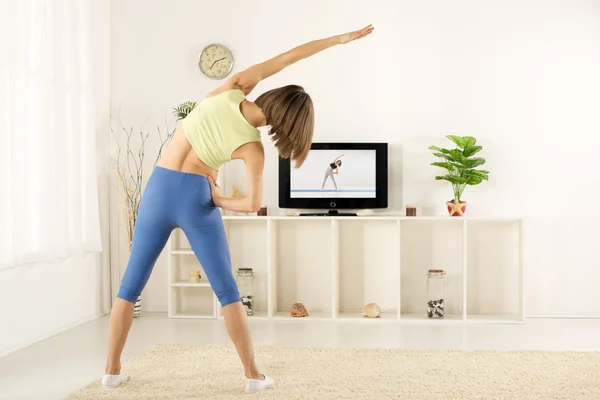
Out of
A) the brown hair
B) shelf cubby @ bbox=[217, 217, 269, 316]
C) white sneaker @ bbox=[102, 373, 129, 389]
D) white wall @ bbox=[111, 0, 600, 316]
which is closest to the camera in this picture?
the brown hair

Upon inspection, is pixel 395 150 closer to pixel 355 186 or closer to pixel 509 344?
pixel 355 186

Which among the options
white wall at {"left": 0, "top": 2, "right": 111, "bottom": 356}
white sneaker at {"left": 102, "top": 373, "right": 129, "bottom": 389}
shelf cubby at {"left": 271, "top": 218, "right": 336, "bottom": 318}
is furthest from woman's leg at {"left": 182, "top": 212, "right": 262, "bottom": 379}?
shelf cubby at {"left": 271, "top": 218, "right": 336, "bottom": 318}

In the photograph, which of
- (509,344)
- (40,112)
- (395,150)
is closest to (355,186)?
(395,150)

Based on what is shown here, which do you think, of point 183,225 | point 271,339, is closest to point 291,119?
point 183,225

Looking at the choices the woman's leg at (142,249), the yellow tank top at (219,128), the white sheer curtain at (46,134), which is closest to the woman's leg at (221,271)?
the woman's leg at (142,249)

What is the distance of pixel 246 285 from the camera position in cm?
518

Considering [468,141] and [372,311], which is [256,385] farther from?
[468,141]

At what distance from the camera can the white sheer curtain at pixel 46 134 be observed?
12.8 feet

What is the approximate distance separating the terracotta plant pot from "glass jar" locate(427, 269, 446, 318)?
1.38 ft

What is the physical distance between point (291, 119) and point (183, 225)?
62 centimetres

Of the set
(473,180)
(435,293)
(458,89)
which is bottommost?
(435,293)

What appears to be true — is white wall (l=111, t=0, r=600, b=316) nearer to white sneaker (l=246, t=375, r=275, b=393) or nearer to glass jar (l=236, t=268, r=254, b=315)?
glass jar (l=236, t=268, r=254, b=315)

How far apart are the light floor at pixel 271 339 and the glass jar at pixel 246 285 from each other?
242 mm

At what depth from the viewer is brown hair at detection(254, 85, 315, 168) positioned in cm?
283
